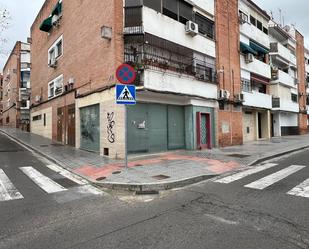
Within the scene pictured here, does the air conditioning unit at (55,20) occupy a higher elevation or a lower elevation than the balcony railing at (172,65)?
higher

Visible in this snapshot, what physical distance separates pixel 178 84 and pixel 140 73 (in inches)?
95.0

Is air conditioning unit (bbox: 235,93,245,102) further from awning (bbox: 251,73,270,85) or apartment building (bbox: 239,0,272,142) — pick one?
awning (bbox: 251,73,270,85)

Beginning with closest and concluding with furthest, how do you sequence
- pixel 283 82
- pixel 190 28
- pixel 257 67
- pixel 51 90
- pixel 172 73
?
1. pixel 172 73
2. pixel 190 28
3. pixel 51 90
4. pixel 257 67
5. pixel 283 82

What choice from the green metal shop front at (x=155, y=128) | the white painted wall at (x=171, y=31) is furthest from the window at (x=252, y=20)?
the green metal shop front at (x=155, y=128)

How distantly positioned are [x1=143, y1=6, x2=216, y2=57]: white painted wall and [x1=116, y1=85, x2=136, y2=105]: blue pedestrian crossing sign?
475 centimetres

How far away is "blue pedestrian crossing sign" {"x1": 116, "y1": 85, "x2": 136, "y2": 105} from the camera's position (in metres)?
7.37

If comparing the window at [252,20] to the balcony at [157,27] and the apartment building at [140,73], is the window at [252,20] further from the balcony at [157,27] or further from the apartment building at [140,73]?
the balcony at [157,27]

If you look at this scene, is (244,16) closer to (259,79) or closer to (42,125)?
(259,79)

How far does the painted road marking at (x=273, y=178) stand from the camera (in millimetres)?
6167

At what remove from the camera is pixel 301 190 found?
565cm

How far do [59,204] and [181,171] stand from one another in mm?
3935

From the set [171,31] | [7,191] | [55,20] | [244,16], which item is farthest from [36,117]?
[244,16]

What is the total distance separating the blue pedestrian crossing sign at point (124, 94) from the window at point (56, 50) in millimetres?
12000

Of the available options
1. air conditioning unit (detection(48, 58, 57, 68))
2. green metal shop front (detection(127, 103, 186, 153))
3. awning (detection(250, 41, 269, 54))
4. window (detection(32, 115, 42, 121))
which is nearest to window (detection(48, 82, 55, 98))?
air conditioning unit (detection(48, 58, 57, 68))
